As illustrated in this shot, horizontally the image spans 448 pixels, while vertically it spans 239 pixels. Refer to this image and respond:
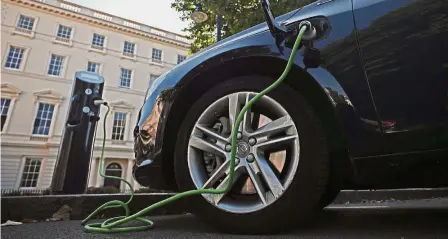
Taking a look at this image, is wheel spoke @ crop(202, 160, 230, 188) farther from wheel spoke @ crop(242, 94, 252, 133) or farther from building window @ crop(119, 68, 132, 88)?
building window @ crop(119, 68, 132, 88)

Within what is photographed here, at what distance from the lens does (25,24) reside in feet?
68.5

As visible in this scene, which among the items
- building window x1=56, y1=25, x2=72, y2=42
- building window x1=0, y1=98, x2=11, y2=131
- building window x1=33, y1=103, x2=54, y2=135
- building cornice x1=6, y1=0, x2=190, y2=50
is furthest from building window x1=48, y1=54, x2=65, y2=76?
building cornice x1=6, y1=0, x2=190, y2=50

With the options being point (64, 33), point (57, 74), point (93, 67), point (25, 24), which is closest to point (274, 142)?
point (57, 74)

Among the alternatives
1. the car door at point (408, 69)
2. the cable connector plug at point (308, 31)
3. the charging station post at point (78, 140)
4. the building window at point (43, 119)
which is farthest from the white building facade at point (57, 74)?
the car door at point (408, 69)

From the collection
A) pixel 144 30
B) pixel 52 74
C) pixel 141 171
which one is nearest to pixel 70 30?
pixel 52 74

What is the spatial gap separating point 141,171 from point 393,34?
1576 millimetres

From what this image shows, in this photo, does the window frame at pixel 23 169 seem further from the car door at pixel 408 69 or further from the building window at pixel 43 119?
the car door at pixel 408 69

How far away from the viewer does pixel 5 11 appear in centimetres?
2030

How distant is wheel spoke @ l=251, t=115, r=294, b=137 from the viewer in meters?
1.41

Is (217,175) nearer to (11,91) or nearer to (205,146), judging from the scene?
(205,146)

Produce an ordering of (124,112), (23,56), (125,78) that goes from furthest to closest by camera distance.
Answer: (125,78)
(124,112)
(23,56)

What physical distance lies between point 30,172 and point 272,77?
23.2 metres

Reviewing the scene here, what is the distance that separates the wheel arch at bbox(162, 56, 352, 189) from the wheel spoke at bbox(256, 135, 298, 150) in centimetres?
19

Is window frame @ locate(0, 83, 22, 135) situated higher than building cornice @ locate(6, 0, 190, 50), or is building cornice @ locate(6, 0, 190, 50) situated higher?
building cornice @ locate(6, 0, 190, 50)
